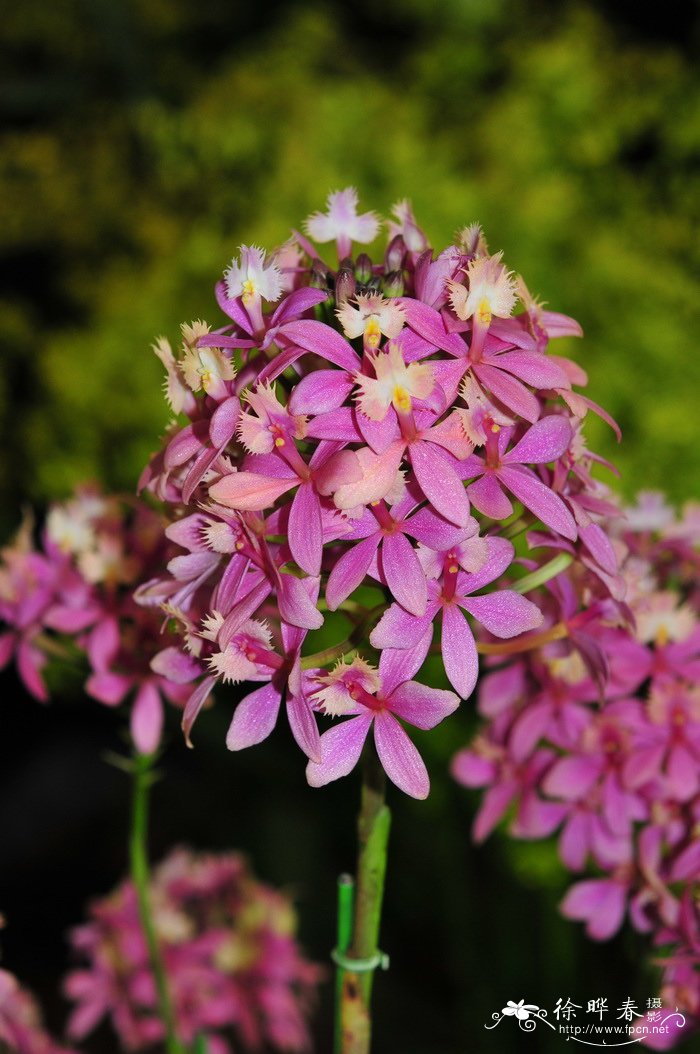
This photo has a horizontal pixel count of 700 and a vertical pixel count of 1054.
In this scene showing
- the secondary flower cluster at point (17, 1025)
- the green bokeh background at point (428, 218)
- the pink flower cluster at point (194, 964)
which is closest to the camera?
the secondary flower cluster at point (17, 1025)

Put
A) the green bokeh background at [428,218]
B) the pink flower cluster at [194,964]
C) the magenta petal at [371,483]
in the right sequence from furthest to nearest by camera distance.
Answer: the green bokeh background at [428,218], the pink flower cluster at [194,964], the magenta petal at [371,483]

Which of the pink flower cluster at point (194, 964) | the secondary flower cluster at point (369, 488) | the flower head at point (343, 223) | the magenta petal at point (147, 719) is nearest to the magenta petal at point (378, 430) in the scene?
the secondary flower cluster at point (369, 488)

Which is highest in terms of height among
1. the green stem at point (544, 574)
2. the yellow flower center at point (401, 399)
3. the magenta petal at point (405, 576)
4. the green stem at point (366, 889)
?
the green stem at point (544, 574)

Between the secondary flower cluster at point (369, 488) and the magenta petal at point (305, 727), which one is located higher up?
the secondary flower cluster at point (369, 488)

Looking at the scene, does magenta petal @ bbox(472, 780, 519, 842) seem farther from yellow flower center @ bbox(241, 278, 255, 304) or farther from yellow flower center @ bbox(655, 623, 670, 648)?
yellow flower center @ bbox(241, 278, 255, 304)

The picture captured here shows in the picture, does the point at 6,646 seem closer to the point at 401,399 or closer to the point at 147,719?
the point at 147,719

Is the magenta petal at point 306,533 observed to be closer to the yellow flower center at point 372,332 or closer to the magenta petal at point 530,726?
the yellow flower center at point 372,332

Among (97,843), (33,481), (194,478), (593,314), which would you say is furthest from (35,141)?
(194,478)

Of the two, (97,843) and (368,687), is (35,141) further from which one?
(368,687)
